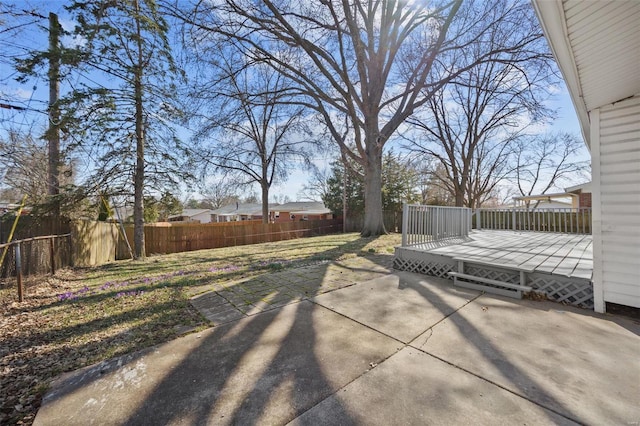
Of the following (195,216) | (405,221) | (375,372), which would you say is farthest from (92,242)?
(195,216)

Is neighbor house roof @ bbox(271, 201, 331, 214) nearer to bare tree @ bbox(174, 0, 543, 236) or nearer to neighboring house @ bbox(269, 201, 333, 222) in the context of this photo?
neighboring house @ bbox(269, 201, 333, 222)

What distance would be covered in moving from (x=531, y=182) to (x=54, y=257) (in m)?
37.4

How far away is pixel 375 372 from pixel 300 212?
96.6ft

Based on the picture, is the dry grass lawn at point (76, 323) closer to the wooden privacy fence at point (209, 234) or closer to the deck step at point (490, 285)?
the deck step at point (490, 285)

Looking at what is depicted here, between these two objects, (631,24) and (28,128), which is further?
(28,128)

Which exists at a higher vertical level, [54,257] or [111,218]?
[111,218]

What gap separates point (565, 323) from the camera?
9.25 feet

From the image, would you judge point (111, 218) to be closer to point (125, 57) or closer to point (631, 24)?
point (125, 57)

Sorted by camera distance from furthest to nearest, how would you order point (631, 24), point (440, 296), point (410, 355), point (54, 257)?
point (54, 257)
point (440, 296)
point (410, 355)
point (631, 24)

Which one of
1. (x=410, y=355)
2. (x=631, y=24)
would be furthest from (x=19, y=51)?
(x=631, y=24)

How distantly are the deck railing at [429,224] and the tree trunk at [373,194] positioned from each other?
13.4 feet

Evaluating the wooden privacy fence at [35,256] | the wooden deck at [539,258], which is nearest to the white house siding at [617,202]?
the wooden deck at [539,258]

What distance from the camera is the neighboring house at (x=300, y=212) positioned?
30484 millimetres

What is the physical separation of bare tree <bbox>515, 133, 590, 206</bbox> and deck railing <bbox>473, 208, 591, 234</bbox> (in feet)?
48.8
